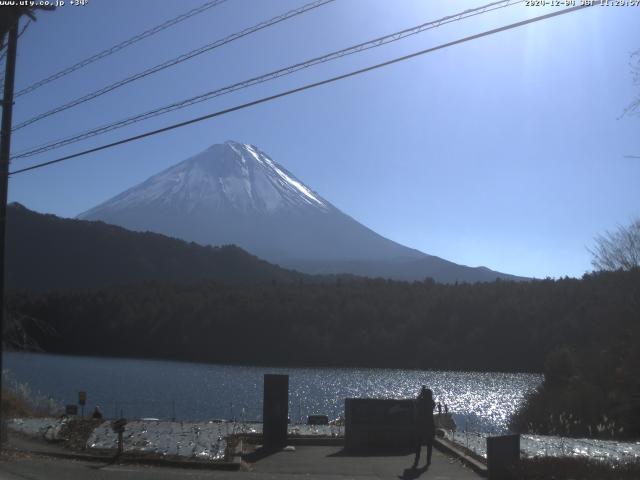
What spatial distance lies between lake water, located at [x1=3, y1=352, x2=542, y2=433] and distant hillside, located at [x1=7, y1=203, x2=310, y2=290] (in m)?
30.3

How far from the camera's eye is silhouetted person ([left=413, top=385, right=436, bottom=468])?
12.8 meters

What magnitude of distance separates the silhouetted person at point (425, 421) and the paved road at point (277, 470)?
1.20 feet

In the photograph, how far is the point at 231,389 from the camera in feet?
145

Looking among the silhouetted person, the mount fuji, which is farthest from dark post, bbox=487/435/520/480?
the mount fuji

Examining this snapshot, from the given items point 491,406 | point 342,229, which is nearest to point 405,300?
point 491,406

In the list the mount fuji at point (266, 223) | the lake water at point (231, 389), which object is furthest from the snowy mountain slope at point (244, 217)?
the lake water at point (231, 389)

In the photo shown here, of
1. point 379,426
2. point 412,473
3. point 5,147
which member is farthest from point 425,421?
point 5,147

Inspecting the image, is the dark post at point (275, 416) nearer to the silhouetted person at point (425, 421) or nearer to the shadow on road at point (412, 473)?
the silhouetted person at point (425, 421)

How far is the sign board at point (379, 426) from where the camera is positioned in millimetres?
14727

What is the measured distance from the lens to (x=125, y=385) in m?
44.6

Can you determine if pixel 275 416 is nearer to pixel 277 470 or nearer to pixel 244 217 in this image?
pixel 277 470

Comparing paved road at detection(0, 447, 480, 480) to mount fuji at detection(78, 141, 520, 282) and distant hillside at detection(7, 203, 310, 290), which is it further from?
mount fuji at detection(78, 141, 520, 282)

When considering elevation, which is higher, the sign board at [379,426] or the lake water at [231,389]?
the sign board at [379,426]

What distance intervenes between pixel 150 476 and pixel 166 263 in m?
96.2
